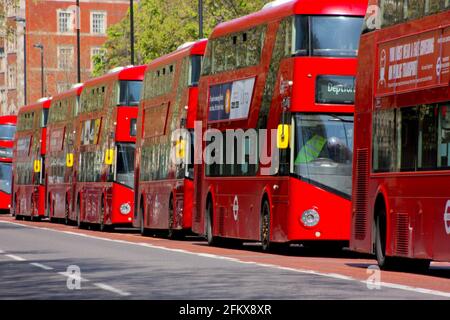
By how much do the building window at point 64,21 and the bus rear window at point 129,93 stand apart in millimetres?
90429

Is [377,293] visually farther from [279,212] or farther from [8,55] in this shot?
[8,55]

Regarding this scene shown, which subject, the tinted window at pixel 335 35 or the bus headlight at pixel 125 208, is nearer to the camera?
the tinted window at pixel 335 35

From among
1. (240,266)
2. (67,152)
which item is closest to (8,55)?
(67,152)

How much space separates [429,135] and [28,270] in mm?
6048

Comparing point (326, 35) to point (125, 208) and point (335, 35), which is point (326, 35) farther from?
point (125, 208)

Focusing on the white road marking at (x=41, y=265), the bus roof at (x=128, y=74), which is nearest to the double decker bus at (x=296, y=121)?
the white road marking at (x=41, y=265)

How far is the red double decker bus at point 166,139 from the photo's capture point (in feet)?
128

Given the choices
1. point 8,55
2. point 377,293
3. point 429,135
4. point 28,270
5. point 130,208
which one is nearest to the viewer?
point 377,293

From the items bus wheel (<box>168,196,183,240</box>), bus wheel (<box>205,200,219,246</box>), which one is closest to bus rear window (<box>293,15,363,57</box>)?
bus wheel (<box>205,200,219,246</box>)

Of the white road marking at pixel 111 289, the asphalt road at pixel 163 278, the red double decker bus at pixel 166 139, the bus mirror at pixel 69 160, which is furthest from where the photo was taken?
the bus mirror at pixel 69 160

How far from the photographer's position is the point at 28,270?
23344mm

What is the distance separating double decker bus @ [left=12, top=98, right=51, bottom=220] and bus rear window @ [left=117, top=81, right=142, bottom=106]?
17.7 metres

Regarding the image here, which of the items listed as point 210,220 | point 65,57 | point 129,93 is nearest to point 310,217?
point 210,220

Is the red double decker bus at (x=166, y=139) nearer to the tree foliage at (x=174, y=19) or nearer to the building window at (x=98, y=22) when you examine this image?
the tree foliage at (x=174, y=19)
